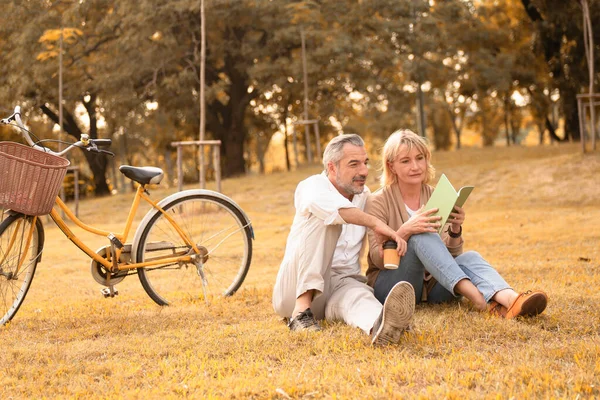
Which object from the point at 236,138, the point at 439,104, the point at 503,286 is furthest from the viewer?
the point at 439,104

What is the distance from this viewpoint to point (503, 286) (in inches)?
168

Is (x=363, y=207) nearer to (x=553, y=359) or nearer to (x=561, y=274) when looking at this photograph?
(x=553, y=359)

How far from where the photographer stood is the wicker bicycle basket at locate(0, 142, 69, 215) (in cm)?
426

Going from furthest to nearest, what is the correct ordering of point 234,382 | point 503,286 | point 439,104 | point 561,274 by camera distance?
point 439,104 → point 561,274 → point 503,286 → point 234,382

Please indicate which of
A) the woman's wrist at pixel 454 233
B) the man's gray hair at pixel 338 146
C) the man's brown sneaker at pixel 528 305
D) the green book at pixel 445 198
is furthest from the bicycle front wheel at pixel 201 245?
the man's brown sneaker at pixel 528 305

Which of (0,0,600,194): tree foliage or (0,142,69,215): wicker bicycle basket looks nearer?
(0,142,69,215): wicker bicycle basket

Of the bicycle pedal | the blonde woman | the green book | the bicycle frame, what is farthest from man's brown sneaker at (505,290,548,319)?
the bicycle pedal

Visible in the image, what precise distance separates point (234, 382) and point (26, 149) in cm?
208

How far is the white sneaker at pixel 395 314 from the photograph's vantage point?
3.57 metres

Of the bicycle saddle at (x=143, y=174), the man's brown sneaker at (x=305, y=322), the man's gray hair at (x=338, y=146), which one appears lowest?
the man's brown sneaker at (x=305, y=322)

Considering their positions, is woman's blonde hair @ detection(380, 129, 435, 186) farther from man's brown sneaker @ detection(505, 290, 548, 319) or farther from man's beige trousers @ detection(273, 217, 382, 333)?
man's brown sneaker @ detection(505, 290, 548, 319)

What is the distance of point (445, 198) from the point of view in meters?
4.08

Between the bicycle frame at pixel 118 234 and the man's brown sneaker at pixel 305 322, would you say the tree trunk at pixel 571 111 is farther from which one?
the man's brown sneaker at pixel 305 322

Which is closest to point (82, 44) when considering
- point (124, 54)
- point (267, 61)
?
point (124, 54)
